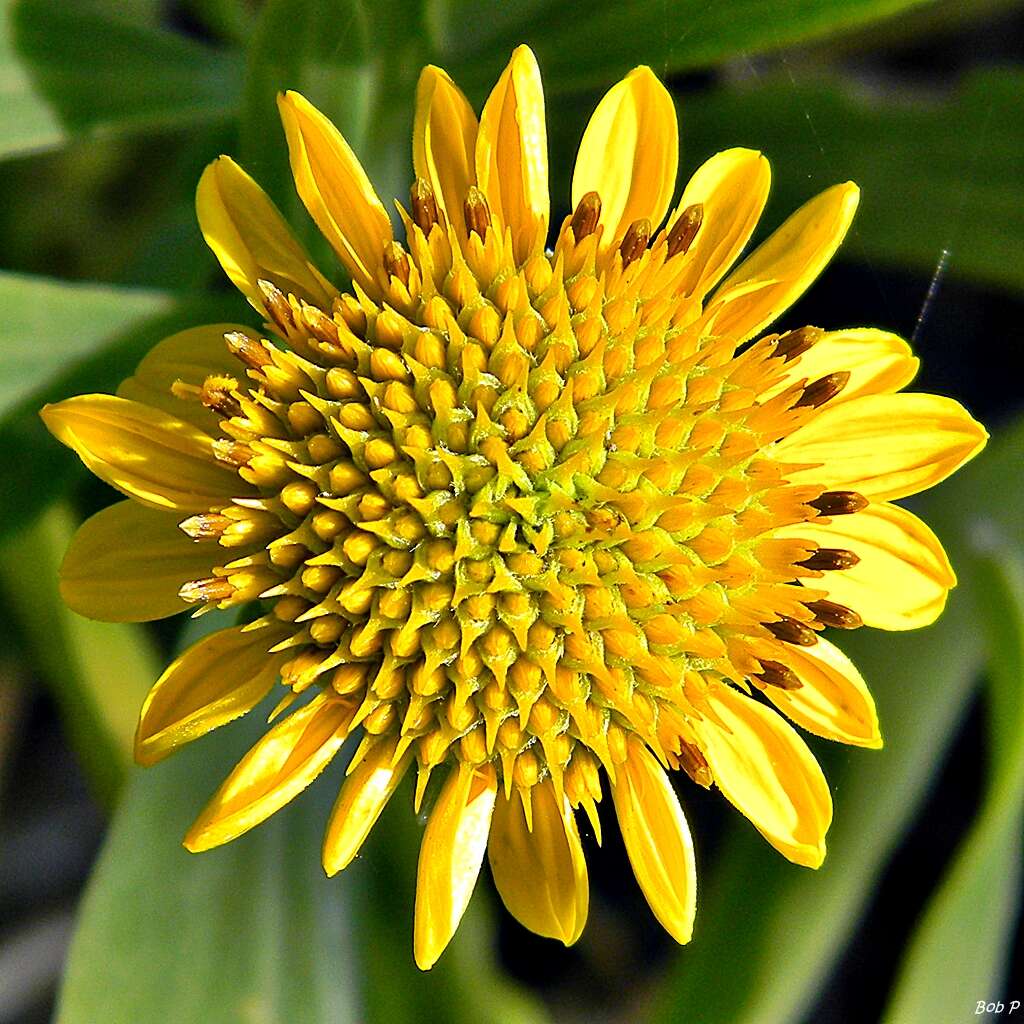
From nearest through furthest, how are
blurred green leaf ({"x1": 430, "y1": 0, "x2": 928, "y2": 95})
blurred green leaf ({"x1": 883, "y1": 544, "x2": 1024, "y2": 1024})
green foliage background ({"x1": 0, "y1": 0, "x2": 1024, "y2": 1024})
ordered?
blurred green leaf ({"x1": 430, "y1": 0, "x2": 928, "y2": 95}) → green foliage background ({"x1": 0, "y1": 0, "x2": 1024, "y2": 1024}) → blurred green leaf ({"x1": 883, "y1": 544, "x2": 1024, "y2": 1024})

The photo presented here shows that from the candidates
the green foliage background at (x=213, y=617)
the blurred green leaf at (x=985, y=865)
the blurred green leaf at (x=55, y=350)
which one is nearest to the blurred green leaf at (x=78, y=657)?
the green foliage background at (x=213, y=617)

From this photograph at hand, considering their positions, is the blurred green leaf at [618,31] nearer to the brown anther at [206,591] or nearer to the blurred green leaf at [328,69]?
the blurred green leaf at [328,69]

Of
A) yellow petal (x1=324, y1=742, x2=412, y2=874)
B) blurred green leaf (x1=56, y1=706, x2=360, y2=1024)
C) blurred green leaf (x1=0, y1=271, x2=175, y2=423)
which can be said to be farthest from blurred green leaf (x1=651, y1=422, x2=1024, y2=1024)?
blurred green leaf (x1=0, y1=271, x2=175, y2=423)

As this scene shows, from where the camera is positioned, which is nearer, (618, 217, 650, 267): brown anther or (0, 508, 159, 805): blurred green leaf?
(618, 217, 650, 267): brown anther

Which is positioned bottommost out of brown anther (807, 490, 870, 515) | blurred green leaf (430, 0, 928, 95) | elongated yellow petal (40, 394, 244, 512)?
elongated yellow petal (40, 394, 244, 512)

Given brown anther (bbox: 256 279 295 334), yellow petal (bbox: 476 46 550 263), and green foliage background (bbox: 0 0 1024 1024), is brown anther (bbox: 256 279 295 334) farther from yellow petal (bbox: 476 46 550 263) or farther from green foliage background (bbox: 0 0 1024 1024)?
green foliage background (bbox: 0 0 1024 1024)

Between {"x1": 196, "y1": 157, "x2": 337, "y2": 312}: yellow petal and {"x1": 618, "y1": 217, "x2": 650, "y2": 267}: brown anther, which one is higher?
{"x1": 618, "y1": 217, "x2": 650, "y2": 267}: brown anther

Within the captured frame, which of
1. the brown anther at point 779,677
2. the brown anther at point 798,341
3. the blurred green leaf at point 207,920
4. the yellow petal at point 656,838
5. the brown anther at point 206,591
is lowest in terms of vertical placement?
the blurred green leaf at point 207,920

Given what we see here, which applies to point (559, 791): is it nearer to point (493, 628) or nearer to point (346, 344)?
point (493, 628)
